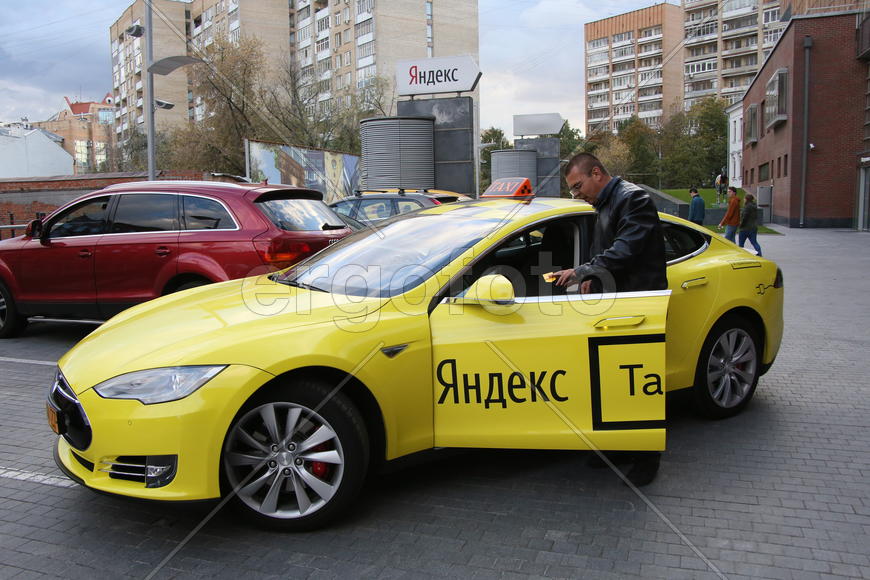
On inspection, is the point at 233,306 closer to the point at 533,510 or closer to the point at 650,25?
the point at 533,510

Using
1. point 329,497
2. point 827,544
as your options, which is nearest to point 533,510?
point 329,497

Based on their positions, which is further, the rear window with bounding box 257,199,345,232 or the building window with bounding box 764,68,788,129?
the building window with bounding box 764,68,788,129

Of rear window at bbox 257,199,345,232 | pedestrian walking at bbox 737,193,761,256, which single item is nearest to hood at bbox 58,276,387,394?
rear window at bbox 257,199,345,232

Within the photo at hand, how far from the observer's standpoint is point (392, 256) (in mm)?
3996

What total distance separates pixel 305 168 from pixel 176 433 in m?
20.8

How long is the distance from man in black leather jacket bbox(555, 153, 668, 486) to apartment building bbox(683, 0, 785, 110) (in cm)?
9569

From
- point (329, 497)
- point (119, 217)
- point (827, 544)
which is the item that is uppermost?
point (119, 217)

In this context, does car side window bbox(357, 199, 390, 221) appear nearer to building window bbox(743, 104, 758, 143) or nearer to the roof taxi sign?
the roof taxi sign

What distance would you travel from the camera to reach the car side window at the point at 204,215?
23.1 ft

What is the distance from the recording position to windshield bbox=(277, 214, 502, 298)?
372 centimetres

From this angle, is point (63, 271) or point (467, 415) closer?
point (467, 415)

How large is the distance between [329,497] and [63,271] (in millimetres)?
5880

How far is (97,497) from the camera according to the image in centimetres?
372

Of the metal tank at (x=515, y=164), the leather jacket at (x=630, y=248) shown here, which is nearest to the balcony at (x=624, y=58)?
the metal tank at (x=515, y=164)
